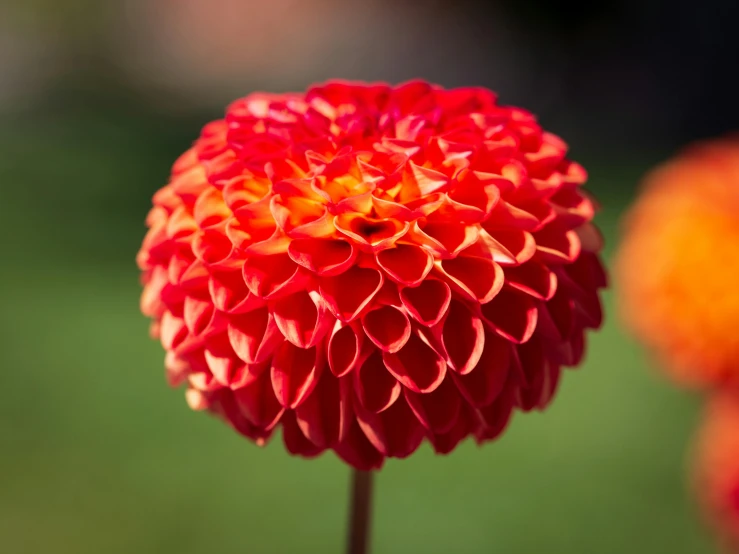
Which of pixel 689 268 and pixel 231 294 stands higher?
pixel 689 268

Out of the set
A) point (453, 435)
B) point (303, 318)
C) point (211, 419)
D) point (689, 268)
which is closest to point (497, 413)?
point (453, 435)

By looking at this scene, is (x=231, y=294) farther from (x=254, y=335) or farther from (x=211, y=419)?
(x=211, y=419)

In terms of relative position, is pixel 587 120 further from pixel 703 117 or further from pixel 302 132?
pixel 302 132

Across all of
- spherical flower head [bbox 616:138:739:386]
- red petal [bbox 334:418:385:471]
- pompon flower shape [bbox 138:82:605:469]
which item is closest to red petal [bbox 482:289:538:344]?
pompon flower shape [bbox 138:82:605:469]

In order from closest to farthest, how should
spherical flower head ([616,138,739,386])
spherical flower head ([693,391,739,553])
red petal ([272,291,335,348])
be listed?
1. red petal ([272,291,335,348])
2. spherical flower head ([693,391,739,553])
3. spherical flower head ([616,138,739,386])

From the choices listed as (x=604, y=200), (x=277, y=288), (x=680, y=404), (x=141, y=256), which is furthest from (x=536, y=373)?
(x=604, y=200)

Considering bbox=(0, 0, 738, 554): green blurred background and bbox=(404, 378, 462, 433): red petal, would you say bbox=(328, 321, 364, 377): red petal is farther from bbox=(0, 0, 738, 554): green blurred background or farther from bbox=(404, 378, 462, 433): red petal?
bbox=(0, 0, 738, 554): green blurred background

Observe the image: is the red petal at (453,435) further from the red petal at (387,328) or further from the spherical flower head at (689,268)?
the spherical flower head at (689,268)
